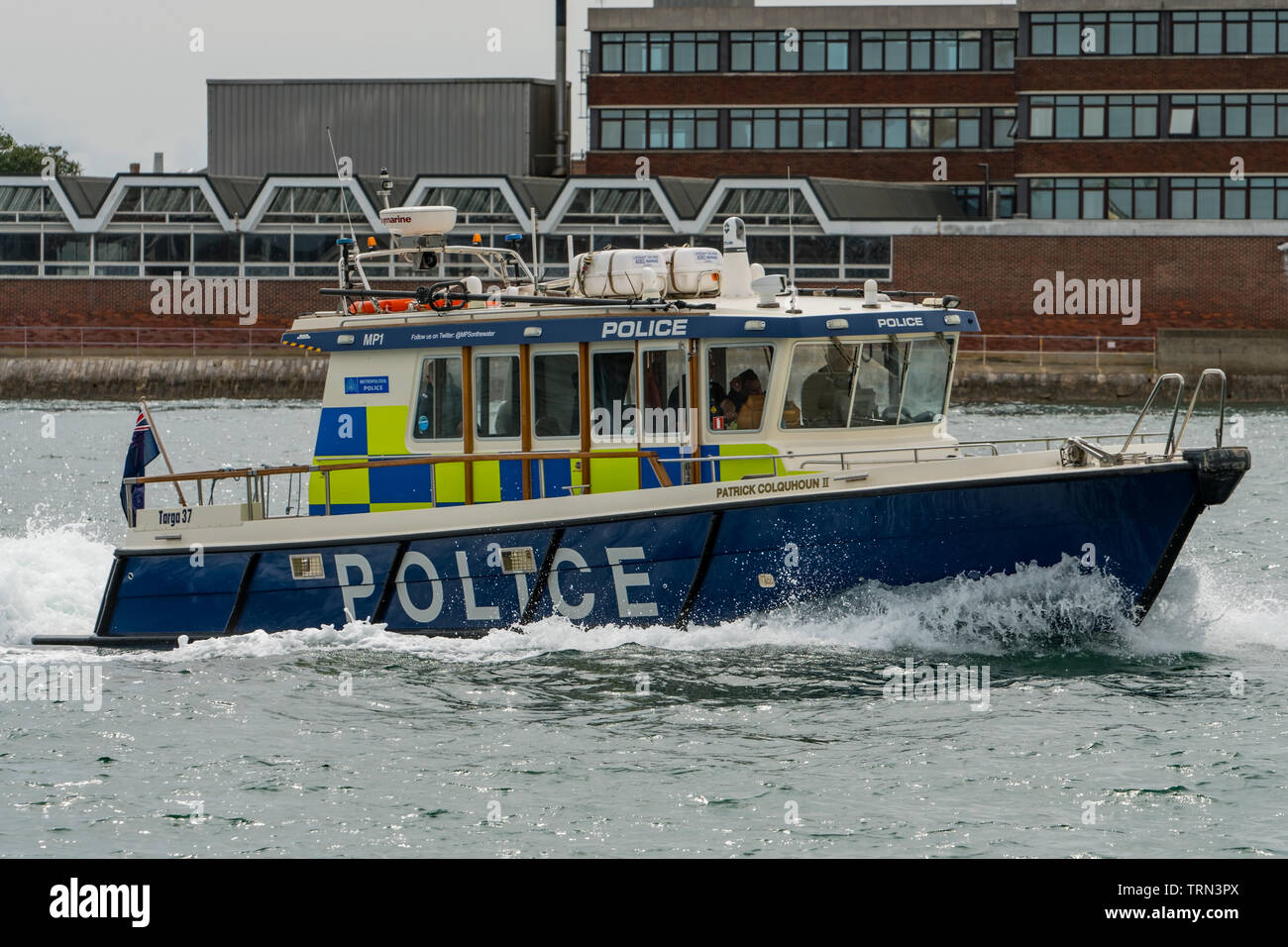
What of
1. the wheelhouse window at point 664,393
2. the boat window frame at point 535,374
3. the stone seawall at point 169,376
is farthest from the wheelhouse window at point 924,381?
the stone seawall at point 169,376

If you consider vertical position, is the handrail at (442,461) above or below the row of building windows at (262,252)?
below

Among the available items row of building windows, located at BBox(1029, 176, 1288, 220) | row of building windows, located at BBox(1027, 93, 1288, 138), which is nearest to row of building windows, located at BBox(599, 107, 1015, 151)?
row of building windows, located at BBox(1027, 93, 1288, 138)

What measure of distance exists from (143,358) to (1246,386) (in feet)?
102

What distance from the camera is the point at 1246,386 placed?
1938 inches

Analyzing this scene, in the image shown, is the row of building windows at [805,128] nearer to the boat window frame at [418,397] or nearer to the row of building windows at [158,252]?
the row of building windows at [158,252]

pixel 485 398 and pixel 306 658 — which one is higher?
pixel 485 398

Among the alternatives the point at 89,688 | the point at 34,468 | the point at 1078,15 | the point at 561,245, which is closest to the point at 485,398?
the point at 89,688

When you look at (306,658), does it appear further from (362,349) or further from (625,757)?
(625,757)

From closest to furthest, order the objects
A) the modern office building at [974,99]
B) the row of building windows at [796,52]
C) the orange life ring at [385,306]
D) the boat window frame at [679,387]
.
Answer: the boat window frame at [679,387], the orange life ring at [385,306], the modern office building at [974,99], the row of building windows at [796,52]

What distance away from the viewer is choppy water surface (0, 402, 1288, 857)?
10688mm

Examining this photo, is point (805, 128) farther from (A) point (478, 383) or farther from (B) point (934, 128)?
(A) point (478, 383)

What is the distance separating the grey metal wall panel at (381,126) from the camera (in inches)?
2496

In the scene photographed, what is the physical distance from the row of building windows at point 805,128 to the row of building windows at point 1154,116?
13.0 ft
